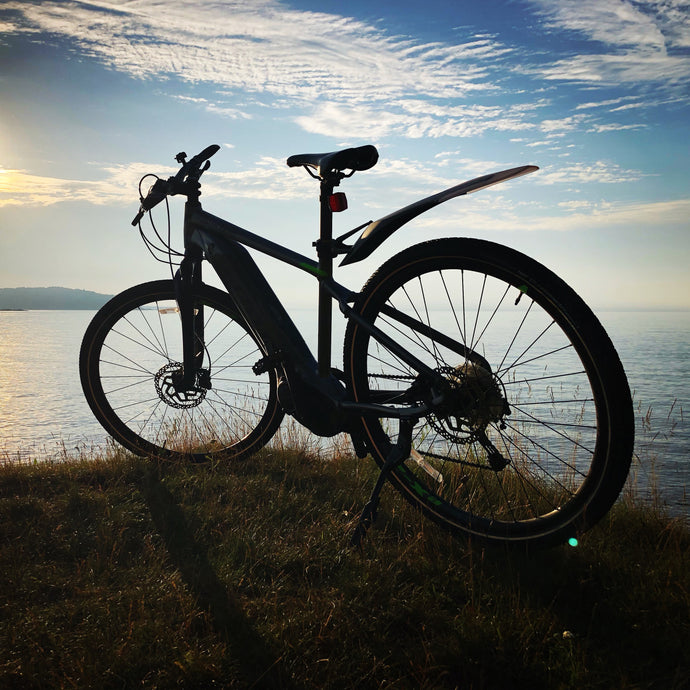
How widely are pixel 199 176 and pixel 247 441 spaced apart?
1781mm

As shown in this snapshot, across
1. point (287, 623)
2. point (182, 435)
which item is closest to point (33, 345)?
point (182, 435)

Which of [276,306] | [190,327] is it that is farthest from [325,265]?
[190,327]

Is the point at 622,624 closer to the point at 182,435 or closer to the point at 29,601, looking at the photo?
the point at 29,601

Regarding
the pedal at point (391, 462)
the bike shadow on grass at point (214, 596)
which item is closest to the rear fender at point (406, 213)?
the pedal at point (391, 462)

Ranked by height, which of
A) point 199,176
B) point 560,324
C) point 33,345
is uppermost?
point 199,176

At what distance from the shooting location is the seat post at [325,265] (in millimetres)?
2771

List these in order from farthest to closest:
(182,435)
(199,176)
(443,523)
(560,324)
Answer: (182,435)
(199,176)
(443,523)
(560,324)

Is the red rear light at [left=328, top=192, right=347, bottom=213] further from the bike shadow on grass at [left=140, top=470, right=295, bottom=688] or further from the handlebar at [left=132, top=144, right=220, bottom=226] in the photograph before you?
the bike shadow on grass at [left=140, top=470, right=295, bottom=688]

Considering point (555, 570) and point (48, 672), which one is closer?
point (48, 672)

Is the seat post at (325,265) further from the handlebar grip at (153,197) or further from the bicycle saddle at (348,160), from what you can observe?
the handlebar grip at (153,197)

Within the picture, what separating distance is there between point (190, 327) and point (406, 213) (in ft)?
6.05

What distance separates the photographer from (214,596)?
2158 mm

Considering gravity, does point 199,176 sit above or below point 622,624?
above

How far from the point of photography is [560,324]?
7.20 feet
